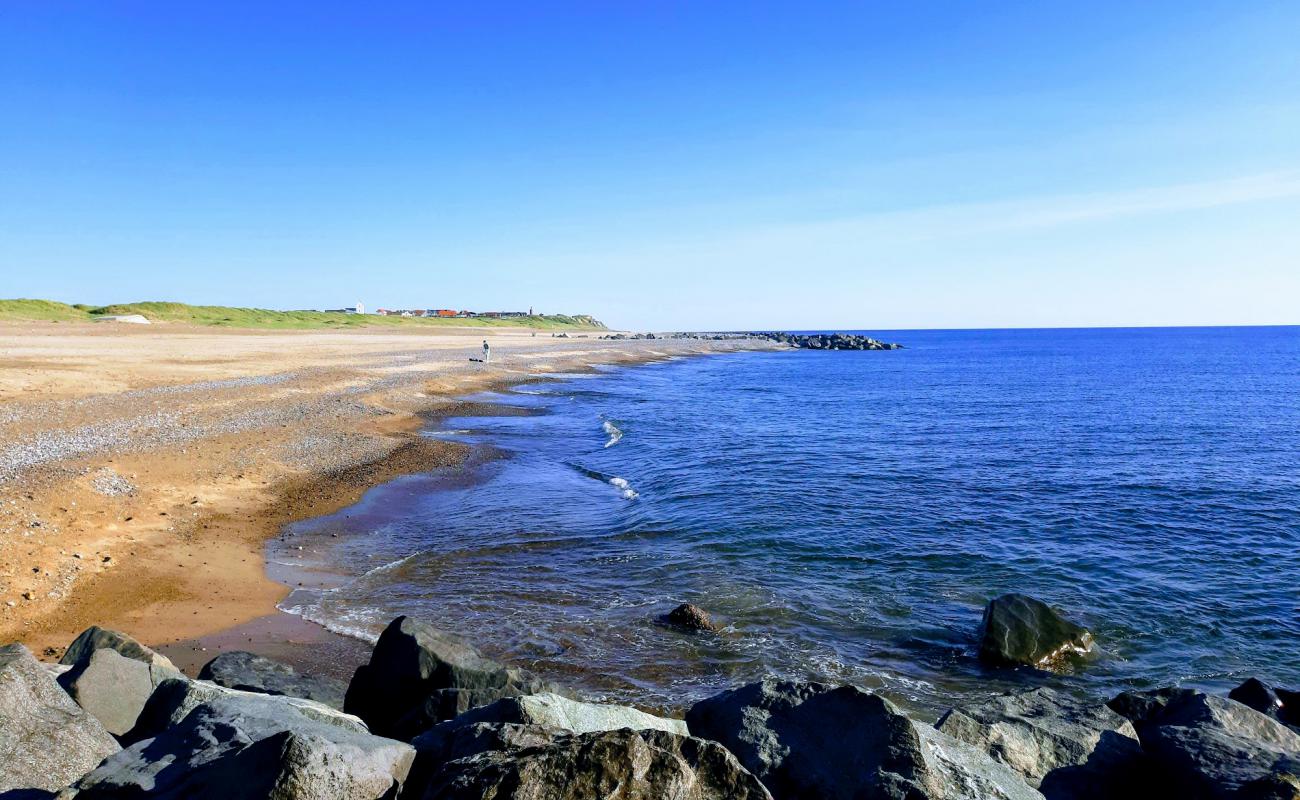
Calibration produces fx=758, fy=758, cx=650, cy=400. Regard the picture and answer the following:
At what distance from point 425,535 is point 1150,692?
48.4ft

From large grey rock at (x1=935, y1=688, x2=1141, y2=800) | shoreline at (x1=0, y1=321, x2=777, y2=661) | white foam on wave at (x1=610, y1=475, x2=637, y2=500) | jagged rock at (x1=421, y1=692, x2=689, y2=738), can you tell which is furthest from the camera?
white foam on wave at (x1=610, y1=475, x2=637, y2=500)

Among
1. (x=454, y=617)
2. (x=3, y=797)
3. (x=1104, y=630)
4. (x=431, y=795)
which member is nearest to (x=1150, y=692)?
(x=1104, y=630)

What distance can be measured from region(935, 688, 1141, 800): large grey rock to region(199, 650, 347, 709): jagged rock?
7330 mm

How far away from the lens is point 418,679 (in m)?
8.37

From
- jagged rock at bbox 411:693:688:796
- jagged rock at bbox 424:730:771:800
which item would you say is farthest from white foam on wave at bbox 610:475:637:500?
jagged rock at bbox 424:730:771:800

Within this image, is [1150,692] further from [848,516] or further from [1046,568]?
[848,516]

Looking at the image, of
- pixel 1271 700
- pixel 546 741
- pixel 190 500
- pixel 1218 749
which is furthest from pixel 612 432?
pixel 546 741

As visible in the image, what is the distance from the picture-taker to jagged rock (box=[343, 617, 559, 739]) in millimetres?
8148

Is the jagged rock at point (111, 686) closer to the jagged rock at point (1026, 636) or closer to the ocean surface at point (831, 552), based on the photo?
the ocean surface at point (831, 552)

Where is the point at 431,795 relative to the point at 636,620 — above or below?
above

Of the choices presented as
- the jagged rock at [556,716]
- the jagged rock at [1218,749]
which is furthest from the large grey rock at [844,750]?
the jagged rock at [1218,749]

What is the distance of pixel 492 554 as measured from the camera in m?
17.2

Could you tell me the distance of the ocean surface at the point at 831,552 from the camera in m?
12.3

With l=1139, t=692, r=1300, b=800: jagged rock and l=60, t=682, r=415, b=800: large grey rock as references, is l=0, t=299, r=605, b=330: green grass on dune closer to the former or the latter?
l=60, t=682, r=415, b=800: large grey rock
